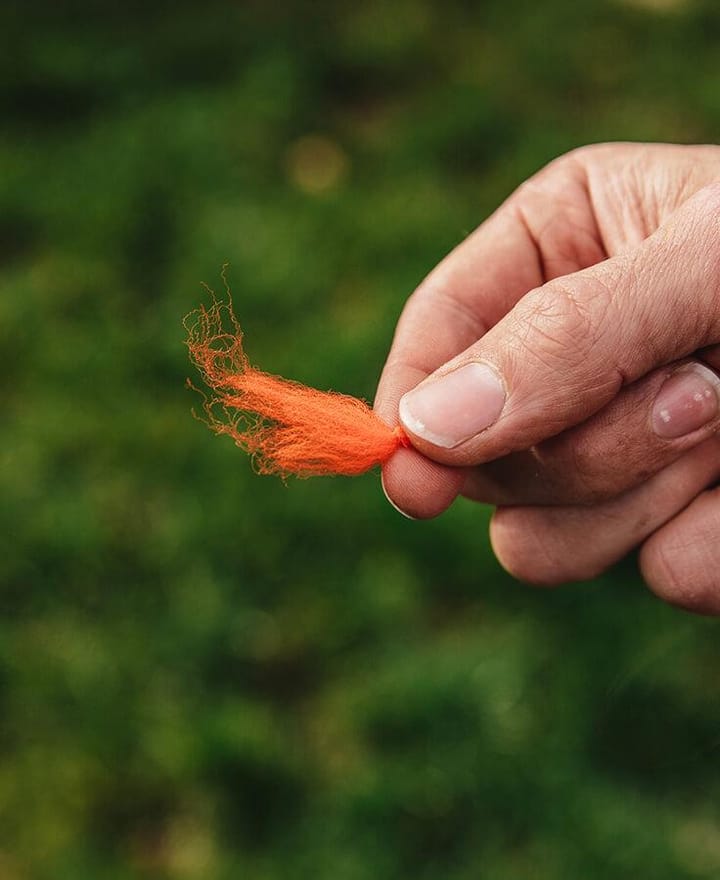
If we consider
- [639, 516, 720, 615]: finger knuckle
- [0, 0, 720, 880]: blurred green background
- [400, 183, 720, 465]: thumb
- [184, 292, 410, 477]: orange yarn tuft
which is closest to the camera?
[400, 183, 720, 465]: thumb

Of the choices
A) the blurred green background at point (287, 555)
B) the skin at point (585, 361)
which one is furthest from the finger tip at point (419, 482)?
the blurred green background at point (287, 555)

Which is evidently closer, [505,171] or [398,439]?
[398,439]

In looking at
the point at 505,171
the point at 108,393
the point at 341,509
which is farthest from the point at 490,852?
the point at 505,171

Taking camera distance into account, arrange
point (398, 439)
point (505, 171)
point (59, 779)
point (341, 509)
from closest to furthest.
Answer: point (398, 439), point (59, 779), point (341, 509), point (505, 171)

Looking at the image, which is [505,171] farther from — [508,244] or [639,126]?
[508,244]

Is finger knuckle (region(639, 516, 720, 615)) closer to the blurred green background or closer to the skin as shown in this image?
the skin

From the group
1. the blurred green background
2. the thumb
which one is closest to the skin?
the thumb
